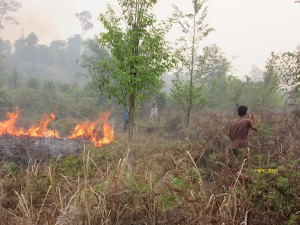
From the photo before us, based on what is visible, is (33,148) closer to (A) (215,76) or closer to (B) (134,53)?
(B) (134,53)

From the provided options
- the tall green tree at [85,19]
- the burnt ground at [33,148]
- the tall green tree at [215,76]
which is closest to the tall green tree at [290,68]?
the tall green tree at [215,76]

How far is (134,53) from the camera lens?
7.55 metres

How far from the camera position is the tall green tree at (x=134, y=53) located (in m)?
7.38

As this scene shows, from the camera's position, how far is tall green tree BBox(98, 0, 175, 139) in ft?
24.2

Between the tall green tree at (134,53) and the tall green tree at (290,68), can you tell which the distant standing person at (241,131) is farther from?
the tall green tree at (290,68)

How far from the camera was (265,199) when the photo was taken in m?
4.04

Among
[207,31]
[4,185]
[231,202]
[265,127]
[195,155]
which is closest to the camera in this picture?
[231,202]

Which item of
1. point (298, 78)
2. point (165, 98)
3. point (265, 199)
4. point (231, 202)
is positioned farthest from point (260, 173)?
point (165, 98)

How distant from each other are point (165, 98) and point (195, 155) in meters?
15.4

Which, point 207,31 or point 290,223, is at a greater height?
point 207,31

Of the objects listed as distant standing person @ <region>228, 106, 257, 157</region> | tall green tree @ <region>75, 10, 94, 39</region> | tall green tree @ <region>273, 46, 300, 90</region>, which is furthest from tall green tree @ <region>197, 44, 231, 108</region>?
tall green tree @ <region>75, 10, 94, 39</region>

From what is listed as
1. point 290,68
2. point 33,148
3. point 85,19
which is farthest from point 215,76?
point 85,19

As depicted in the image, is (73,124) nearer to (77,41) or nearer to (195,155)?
(195,155)

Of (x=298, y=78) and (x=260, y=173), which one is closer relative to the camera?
(x=260, y=173)
